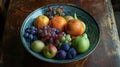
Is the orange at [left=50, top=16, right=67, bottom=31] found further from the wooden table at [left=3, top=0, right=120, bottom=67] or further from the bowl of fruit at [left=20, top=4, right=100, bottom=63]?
the wooden table at [left=3, top=0, right=120, bottom=67]

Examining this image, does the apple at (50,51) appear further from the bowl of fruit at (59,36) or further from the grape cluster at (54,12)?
the grape cluster at (54,12)

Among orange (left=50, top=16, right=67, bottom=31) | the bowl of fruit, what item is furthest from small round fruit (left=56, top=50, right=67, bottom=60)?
orange (left=50, top=16, right=67, bottom=31)

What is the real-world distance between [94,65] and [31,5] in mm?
450

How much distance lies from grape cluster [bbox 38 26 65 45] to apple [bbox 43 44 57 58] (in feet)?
0.09

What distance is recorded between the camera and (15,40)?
101 cm

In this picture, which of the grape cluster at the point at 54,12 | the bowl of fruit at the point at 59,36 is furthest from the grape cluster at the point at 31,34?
the grape cluster at the point at 54,12

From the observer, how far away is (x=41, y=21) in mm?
913

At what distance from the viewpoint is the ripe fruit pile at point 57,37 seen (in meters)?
0.83

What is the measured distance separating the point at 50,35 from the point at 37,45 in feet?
0.20

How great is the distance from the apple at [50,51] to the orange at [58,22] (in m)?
0.10

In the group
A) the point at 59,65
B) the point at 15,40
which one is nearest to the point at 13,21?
the point at 15,40

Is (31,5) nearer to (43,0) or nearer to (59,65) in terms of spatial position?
(43,0)

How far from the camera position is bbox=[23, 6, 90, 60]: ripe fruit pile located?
83 centimetres

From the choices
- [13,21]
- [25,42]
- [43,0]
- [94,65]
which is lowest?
[94,65]
